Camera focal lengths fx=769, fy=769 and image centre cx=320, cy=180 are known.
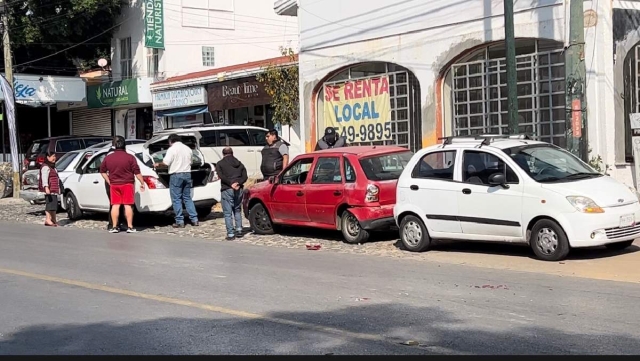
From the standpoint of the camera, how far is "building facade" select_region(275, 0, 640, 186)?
14573mm

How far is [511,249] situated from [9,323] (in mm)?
7120

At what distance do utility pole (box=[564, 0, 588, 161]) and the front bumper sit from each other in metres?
3.31

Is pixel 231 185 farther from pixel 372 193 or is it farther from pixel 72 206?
pixel 72 206

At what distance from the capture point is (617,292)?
8.27 metres

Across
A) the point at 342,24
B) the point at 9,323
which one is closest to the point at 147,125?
the point at 342,24

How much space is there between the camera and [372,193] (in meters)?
12.1

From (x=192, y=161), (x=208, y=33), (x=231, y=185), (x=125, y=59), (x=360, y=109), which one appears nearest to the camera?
(x=231, y=185)

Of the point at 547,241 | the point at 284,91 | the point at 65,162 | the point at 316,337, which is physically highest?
the point at 284,91

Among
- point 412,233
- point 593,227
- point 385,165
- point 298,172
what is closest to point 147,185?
point 298,172

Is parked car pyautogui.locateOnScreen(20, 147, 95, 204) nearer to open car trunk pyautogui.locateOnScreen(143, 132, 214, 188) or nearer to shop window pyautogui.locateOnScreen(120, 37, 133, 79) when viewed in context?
open car trunk pyautogui.locateOnScreen(143, 132, 214, 188)

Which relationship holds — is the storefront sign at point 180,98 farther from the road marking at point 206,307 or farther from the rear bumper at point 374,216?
the road marking at point 206,307

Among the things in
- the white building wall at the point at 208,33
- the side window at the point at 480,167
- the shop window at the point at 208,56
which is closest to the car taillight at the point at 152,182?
the side window at the point at 480,167

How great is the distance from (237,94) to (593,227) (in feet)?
55.3

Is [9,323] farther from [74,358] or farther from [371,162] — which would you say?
[371,162]
